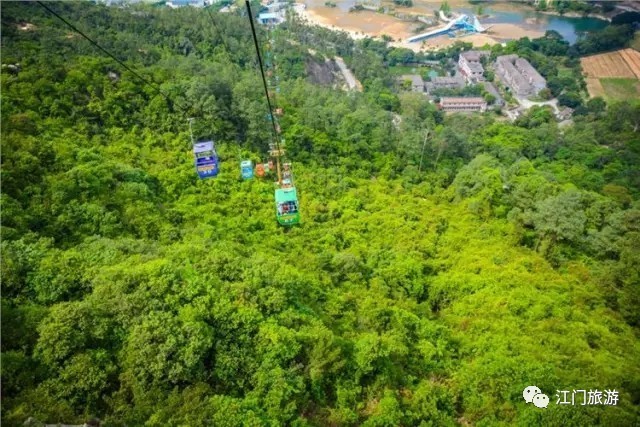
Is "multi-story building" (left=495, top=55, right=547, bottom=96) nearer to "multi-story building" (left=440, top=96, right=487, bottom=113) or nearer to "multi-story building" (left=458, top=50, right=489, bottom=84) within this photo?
"multi-story building" (left=458, top=50, right=489, bottom=84)

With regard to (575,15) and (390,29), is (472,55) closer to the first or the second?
(390,29)

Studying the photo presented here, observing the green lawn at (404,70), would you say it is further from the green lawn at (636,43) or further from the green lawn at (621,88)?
the green lawn at (636,43)

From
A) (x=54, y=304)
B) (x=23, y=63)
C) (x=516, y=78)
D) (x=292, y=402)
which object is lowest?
(x=516, y=78)

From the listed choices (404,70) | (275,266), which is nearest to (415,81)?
(404,70)

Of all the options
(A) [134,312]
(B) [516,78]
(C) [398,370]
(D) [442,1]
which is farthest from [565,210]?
(D) [442,1]

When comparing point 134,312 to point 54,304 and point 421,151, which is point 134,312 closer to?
point 54,304

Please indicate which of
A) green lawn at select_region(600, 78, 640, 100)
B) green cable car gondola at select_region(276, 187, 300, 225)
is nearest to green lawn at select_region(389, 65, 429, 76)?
green lawn at select_region(600, 78, 640, 100)
